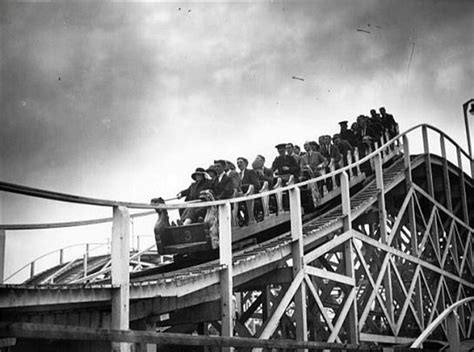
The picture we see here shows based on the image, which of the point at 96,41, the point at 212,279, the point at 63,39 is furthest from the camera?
the point at 96,41

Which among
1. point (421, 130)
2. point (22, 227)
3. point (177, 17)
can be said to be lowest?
point (22, 227)

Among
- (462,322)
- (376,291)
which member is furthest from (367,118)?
(376,291)

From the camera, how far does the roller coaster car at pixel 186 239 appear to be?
27.7 feet

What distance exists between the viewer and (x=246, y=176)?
36.9ft

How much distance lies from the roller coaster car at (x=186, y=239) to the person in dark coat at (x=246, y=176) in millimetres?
2423

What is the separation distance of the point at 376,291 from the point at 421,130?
5.59 m

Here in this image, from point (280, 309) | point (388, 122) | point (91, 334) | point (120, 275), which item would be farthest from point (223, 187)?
point (388, 122)

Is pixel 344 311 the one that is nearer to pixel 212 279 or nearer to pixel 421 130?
pixel 212 279

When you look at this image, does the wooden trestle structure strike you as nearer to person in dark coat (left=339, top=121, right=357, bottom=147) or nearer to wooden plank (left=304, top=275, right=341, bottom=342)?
wooden plank (left=304, top=275, right=341, bottom=342)

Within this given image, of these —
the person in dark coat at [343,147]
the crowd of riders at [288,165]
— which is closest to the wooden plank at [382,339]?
the crowd of riders at [288,165]

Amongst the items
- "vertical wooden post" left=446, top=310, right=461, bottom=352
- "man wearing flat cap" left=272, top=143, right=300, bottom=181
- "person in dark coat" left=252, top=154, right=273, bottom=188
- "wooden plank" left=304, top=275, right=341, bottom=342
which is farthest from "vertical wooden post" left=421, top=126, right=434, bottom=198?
"vertical wooden post" left=446, top=310, right=461, bottom=352

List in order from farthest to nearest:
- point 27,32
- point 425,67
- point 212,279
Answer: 1. point 425,67
2. point 27,32
3. point 212,279

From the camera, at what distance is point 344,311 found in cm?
941

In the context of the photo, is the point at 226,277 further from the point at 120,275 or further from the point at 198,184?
the point at 198,184
